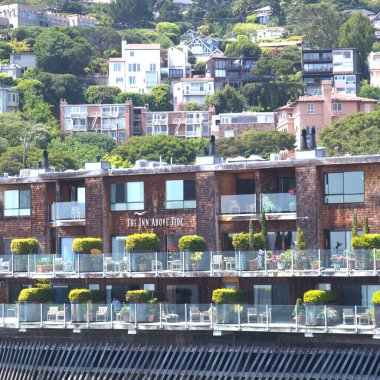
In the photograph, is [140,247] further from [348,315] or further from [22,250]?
[348,315]

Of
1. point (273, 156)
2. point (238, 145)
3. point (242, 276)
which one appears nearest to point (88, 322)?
point (242, 276)

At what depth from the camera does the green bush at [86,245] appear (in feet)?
211

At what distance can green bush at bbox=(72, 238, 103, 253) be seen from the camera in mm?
64188

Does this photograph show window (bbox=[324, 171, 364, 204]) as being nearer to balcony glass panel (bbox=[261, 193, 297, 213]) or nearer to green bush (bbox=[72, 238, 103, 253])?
balcony glass panel (bbox=[261, 193, 297, 213])

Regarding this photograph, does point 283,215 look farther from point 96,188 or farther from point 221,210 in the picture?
point 96,188

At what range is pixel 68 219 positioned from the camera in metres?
67.1

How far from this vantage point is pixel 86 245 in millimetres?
64312

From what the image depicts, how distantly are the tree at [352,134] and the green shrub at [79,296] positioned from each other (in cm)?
9231

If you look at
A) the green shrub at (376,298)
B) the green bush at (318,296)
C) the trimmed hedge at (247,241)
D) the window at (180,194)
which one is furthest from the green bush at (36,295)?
the green shrub at (376,298)

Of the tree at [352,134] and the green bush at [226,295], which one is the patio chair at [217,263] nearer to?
the green bush at [226,295]

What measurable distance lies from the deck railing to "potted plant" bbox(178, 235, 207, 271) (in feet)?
6.89

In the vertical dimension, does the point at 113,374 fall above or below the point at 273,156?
below

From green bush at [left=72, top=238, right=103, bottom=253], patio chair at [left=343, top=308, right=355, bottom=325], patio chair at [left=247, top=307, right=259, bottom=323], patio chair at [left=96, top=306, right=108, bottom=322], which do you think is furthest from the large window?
patio chair at [left=343, top=308, right=355, bottom=325]

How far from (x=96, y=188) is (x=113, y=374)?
8.87 m
